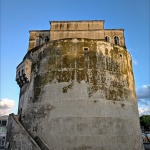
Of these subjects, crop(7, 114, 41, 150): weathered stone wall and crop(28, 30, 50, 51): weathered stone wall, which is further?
crop(28, 30, 50, 51): weathered stone wall

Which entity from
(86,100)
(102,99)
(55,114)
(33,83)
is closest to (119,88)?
(102,99)

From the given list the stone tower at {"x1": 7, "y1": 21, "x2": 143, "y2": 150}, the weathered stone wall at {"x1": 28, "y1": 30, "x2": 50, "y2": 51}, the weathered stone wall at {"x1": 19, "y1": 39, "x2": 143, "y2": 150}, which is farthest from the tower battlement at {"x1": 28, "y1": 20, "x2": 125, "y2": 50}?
the weathered stone wall at {"x1": 19, "y1": 39, "x2": 143, "y2": 150}

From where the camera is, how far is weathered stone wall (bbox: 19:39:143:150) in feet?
44.0

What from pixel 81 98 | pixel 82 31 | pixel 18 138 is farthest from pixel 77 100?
pixel 82 31

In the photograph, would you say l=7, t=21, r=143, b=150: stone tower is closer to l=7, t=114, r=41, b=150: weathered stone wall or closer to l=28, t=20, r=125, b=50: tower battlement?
l=7, t=114, r=41, b=150: weathered stone wall

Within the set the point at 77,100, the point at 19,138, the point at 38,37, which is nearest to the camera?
the point at 19,138

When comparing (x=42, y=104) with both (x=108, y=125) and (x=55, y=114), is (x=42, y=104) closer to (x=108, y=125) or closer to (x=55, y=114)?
(x=55, y=114)

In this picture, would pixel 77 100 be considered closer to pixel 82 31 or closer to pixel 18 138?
pixel 18 138

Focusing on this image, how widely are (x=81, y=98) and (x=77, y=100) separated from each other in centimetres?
36

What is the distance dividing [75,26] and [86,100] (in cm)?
867

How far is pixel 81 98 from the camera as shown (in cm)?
1426

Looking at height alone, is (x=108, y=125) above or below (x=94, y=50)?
below

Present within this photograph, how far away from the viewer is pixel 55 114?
14070 mm

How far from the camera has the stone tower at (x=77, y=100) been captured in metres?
13.4
